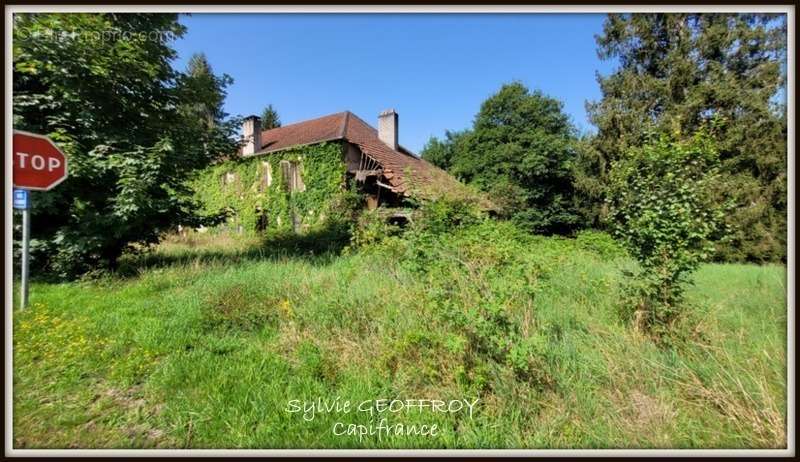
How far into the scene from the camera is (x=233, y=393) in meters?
2.65

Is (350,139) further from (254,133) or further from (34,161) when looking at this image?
(34,161)

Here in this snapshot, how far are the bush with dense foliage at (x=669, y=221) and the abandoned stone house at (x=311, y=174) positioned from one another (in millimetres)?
9231

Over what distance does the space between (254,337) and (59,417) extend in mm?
1630

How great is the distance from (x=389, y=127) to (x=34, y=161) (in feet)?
52.6

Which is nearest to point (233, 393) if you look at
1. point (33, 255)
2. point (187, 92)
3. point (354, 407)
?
point (354, 407)

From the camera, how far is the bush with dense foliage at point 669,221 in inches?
127

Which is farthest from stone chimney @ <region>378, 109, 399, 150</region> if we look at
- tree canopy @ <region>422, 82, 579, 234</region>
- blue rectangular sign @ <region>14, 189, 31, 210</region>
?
blue rectangular sign @ <region>14, 189, 31, 210</region>

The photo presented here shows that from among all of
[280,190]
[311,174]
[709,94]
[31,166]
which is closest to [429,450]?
Result: [31,166]

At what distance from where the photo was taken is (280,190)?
15.8 metres

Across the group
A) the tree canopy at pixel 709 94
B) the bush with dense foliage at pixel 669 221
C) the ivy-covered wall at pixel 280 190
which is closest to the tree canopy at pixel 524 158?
the tree canopy at pixel 709 94

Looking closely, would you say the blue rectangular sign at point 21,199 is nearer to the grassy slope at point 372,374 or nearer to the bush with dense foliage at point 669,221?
the grassy slope at point 372,374

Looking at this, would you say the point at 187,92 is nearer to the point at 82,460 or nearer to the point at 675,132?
the point at 82,460

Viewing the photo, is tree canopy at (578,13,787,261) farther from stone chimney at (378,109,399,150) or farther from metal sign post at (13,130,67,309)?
metal sign post at (13,130,67,309)

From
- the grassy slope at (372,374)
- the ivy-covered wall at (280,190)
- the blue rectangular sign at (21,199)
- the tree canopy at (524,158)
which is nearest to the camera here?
the grassy slope at (372,374)
